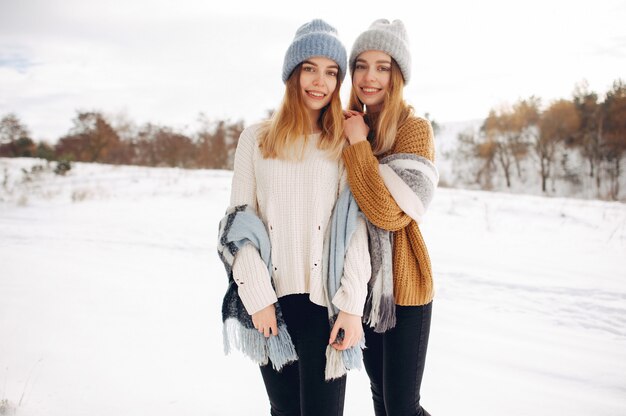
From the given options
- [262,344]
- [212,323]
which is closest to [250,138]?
[262,344]

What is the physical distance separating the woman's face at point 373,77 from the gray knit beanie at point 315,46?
0.14m

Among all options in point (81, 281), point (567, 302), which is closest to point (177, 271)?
point (81, 281)

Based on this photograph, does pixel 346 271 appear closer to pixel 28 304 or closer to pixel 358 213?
pixel 358 213

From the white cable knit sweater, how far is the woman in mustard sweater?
11 cm

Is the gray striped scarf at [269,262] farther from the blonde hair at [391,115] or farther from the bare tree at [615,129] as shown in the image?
the bare tree at [615,129]

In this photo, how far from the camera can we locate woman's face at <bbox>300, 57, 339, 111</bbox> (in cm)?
165

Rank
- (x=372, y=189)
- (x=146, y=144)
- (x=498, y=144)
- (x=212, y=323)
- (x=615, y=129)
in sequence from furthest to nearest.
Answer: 1. (x=498, y=144)
2. (x=615, y=129)
3. (x=146, y=144)
4. (x=212, y=323)
5. (x=372, y=189)

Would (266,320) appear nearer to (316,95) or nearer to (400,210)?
(400,210)

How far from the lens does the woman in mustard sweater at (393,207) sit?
5.08 ft

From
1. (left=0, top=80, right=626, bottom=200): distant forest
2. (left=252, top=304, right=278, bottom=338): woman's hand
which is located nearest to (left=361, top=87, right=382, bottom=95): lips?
(left=252, top=304, right=278, bottom=338): woman's hand

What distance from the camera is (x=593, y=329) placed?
10.2 ft

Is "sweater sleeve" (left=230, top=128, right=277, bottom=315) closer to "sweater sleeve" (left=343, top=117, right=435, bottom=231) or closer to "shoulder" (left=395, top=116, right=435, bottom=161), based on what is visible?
"sweater sleeve" (left=343, top=117, right=435, bottom=231)

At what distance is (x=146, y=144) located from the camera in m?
20.9

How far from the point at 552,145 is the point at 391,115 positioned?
2993cm
